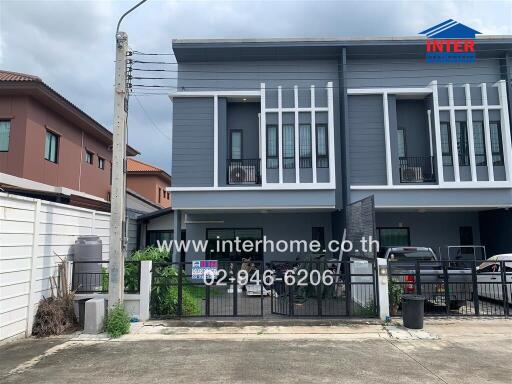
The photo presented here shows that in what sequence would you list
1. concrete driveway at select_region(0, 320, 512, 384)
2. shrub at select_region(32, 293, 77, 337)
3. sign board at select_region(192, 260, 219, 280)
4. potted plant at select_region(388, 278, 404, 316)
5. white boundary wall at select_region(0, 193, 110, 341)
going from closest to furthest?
concrete driveway at select_region(0, 320, 512, 384)
white boundary wall at select_region(0, 193, 110, 341)
shrub at select_region(32, 293, 77, 337)
potted plant at select_region(388, 278, 404, 316)
sign board at select_region(192, 260, 219, 280)

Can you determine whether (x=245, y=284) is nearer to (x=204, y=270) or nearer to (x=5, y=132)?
(x=204, y=270)

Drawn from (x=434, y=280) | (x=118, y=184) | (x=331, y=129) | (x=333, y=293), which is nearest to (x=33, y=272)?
(x=118, y=184)

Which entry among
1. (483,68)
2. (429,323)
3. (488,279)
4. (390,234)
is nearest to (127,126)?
(429,323)

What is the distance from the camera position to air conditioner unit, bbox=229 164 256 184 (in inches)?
630

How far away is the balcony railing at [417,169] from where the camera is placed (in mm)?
15992

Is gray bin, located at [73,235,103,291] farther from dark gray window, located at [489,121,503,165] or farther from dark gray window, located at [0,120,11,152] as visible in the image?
dark gray window, located at [489,121,503,165]

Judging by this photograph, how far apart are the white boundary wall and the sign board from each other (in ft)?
11.0

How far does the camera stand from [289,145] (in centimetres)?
1597

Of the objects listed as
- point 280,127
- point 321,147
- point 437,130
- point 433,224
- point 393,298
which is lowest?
point 393,298

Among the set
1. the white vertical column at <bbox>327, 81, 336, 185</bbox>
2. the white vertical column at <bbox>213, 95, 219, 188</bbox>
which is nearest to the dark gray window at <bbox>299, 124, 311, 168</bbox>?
the white vertical column at <bbox>327, 81, 336, 185</bbox>

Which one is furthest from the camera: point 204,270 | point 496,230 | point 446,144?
point 496,230

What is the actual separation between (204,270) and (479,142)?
40.8 feet

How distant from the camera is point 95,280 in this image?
10.4m

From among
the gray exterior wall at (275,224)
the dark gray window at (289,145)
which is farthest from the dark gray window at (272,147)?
the gray exterior wall at (275,224)
